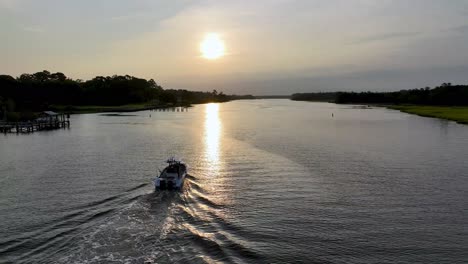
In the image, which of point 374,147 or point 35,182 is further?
point 374,147

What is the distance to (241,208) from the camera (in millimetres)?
24938

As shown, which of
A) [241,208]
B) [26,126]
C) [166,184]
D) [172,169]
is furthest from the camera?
[26,126]

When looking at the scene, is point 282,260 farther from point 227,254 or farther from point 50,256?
point 50,256

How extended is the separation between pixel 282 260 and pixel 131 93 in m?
184

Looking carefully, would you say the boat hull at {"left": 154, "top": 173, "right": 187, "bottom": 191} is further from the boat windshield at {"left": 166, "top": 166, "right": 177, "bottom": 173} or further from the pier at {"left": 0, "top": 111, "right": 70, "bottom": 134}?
the pier at {"left": 0, "top": 111, "right": 70, "bottom": 134}

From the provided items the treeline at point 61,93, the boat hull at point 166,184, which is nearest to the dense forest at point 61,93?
the treeline at point 61,93

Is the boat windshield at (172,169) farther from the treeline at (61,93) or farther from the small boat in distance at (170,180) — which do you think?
the treeline at (61,93)

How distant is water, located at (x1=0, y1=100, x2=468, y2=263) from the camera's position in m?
18.3

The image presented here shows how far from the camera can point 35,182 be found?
104ft

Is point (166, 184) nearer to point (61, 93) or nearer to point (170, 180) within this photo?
point (170, 180)

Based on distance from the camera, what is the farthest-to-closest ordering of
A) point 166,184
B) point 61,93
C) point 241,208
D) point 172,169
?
point 61,93, point 172,169, point 166,184, point 241,208

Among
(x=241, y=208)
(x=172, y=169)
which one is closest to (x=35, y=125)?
(x=172, y=169)

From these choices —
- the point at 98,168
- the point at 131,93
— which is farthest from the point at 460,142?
the point at 131,93

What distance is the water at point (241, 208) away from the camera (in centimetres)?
1828
